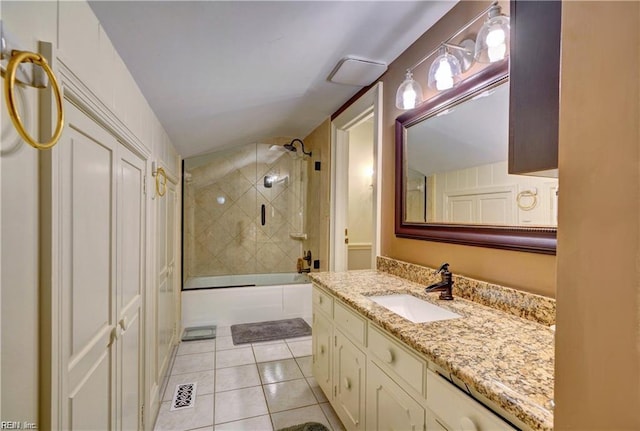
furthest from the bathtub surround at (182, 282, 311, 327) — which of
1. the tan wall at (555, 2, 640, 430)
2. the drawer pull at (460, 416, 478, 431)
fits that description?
the tan wall at (555, 2, 640, 430)

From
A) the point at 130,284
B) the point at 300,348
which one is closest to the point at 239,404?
the point at 300,348

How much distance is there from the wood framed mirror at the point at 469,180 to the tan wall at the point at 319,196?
132 centimetres

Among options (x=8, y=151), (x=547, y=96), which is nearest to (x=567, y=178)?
(x=547, y=96)

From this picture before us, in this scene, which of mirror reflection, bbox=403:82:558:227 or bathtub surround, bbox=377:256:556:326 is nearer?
bathtub surround, bbox=377:256:556:326

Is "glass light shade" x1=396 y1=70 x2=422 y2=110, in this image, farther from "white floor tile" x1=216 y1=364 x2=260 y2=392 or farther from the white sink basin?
"white floor tile" x1=216 y1=364 x2=260 y2=392

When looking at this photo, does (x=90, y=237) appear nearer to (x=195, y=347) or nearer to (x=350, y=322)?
(x=350, y=322)

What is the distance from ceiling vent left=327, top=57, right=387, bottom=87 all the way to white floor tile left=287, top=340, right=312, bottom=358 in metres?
2.31

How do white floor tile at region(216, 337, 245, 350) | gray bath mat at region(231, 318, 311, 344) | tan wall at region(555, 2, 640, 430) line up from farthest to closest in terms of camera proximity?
1. gray bath mat at region(231, 318, 311, 344)
2. white floor tile at region(216, 337, 245, 350)
3. tan wall at region(555, 2, 640, 430)

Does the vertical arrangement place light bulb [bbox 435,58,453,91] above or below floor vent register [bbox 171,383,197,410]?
above

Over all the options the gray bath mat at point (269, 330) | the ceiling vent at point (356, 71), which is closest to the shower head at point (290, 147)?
the ceiling vent at point (356, 71)

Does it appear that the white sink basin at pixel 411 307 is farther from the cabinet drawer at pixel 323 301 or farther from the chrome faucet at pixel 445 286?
the cabinet drawer at pixel 323 301

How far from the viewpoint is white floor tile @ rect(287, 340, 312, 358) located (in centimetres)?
271

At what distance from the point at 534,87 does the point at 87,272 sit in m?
1.42

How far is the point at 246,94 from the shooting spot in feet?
6.44
